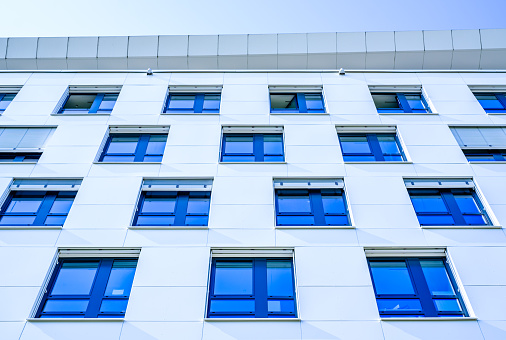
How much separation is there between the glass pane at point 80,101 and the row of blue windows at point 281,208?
4.79 m

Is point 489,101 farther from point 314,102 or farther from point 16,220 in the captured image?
point 16,220

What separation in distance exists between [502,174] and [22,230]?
12.3 metres

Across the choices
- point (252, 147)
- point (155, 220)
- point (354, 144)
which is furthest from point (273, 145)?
point (155, 220)

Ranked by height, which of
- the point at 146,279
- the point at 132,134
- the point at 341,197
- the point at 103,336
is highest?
the point at 132,134

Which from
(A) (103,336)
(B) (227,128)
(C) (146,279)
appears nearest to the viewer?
(A) (103,336)

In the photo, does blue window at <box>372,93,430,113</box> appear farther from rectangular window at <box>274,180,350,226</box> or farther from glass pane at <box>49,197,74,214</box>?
glass pane at <box>49,197,74,214</box>

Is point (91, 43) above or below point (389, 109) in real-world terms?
above

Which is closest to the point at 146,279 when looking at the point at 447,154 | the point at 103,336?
the point at 103,336

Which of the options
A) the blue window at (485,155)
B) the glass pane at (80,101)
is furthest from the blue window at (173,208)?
the blue window at (485,155)

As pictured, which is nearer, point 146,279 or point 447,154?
point 146,279

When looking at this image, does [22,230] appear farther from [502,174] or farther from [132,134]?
[502,174]

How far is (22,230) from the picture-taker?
35.5 feet

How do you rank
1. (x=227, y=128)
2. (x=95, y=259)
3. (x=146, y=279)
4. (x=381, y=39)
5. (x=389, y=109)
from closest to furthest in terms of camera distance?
(x=146, y=279), (x=95, y=259), (x=227, y=128), (x=389, y=109), (x=381, y=39)

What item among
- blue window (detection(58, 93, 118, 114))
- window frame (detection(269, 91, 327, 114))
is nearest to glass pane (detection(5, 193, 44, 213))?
blue window (detection(58, 93, 118, 114))
